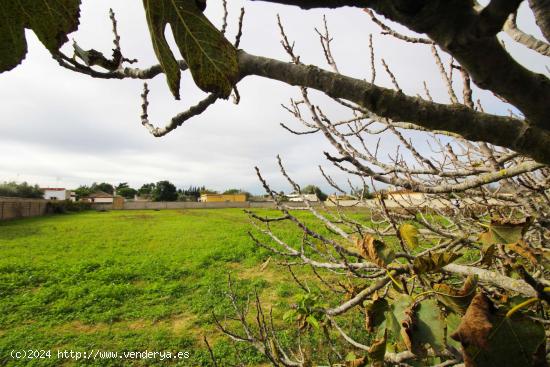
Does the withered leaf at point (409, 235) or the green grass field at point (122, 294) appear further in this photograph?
the green grass field at point (122, 294)

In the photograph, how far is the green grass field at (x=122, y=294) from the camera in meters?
5.95

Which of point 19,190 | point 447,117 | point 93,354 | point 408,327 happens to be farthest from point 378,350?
point 19,190

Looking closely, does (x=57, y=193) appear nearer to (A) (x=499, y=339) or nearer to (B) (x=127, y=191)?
(B) (x=127, y=191)

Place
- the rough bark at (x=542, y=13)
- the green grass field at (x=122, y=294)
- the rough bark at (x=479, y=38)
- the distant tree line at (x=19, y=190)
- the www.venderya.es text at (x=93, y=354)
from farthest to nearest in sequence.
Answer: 1. the distant tree line at (x=19, y=190)
2. the green grass field at (x=122, y=294)
3. the www.venderya.es text at (x=93, y=354)
4. the rough bark at (x=542, y=13)
5. the rough bark at (x=479, y=38)

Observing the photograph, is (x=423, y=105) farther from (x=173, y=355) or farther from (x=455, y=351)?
(x=173, y=355)


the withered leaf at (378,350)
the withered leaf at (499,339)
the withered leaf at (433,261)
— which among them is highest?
the withered leaf at (433,261)

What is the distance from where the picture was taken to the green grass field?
5.95 metres

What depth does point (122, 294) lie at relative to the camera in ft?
28.6

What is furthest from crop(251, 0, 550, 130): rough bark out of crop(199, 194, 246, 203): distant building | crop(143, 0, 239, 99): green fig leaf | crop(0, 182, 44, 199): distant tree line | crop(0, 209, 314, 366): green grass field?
crop(199, 194, 246, 203): distant building

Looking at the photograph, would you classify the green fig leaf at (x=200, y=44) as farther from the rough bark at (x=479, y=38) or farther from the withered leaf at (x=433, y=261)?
the withered leaf at (x=433, y=261)

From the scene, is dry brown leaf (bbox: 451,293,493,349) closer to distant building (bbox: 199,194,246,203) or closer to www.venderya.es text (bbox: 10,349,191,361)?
www.venderya.es text (bbox: 10,349,191,361)

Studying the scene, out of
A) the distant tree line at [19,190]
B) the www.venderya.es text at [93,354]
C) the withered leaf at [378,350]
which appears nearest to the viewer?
the withered leaf at [378,350]

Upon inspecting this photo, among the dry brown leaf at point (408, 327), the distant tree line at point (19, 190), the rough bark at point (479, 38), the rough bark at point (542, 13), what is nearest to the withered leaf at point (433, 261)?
the dry brown leaf at point (408, 327)

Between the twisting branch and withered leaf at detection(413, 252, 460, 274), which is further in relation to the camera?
the twisting branch
